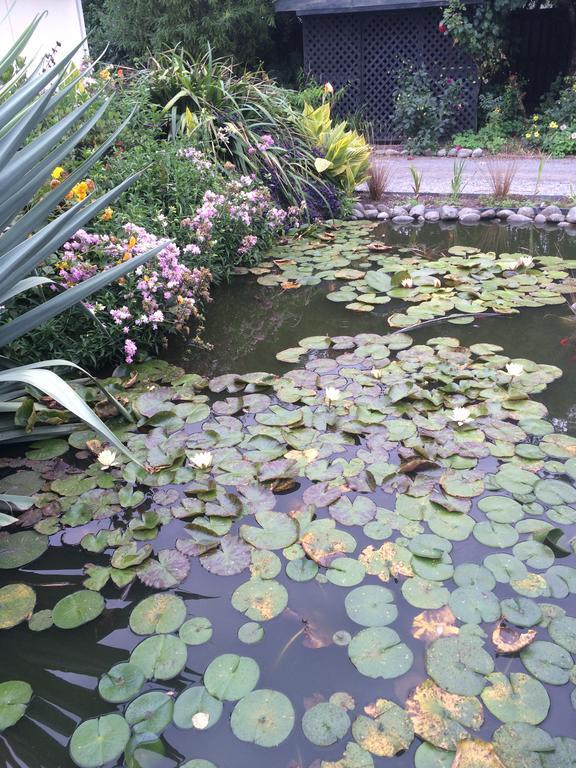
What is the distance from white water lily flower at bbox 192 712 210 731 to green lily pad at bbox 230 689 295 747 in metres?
0.05

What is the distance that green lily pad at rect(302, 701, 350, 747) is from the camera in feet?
4.10

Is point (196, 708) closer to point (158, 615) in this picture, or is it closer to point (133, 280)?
point (158, 615)

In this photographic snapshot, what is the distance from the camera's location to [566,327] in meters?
3.06

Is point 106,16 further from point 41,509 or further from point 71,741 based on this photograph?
point 71,741

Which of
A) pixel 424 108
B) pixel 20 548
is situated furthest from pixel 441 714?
pixel 424 108

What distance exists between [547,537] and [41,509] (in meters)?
1.49

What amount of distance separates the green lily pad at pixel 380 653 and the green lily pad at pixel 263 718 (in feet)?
0.63

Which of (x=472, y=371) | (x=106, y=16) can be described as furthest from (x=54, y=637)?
(x=106, y=16)

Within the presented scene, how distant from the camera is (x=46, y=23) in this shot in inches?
292

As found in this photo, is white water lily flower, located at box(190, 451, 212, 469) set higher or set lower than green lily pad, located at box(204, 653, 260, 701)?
higher

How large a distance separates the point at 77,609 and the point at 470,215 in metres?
4.42

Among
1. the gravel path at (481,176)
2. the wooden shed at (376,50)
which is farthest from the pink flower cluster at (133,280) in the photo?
the wooden shed at (376,50)

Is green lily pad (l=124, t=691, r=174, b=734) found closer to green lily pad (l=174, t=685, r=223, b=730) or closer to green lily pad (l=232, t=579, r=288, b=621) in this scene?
green lily pad (l=174, t=685, r=223, b=730)

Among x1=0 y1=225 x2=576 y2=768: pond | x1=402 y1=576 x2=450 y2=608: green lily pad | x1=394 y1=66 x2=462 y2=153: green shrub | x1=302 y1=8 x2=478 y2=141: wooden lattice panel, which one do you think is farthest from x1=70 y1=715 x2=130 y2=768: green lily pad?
x1=302 y1=8 x2=478 y2=141: wooden lattice panel
